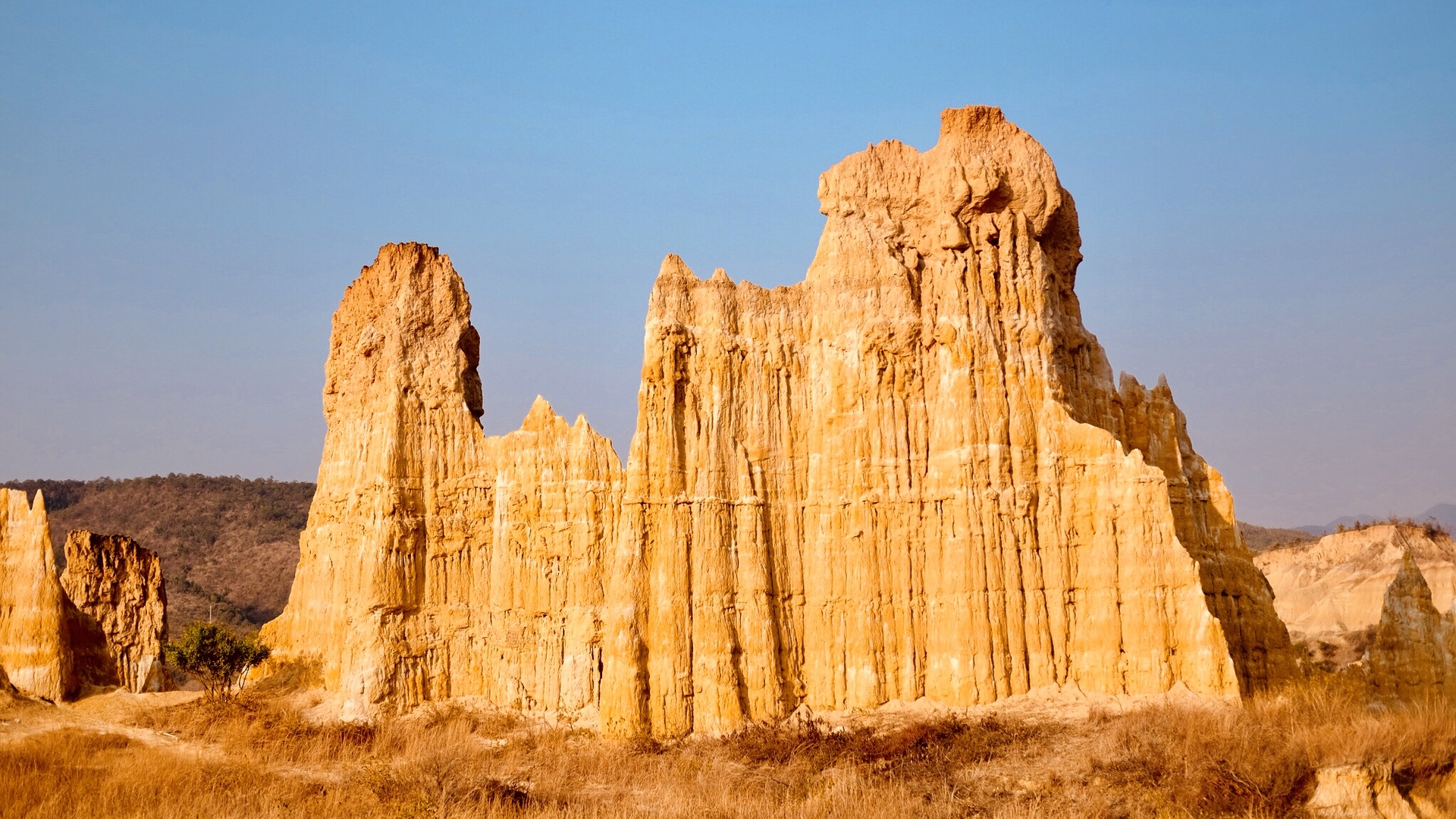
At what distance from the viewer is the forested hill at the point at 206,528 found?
7100 cm

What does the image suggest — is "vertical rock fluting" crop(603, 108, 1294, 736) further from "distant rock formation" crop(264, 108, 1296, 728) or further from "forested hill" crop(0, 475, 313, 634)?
"forested hill" crop(0, 475, 313, 634)

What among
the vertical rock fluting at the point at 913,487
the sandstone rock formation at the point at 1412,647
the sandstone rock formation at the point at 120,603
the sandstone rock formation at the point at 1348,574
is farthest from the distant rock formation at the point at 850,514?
the sandstone rock formation at the point at 1348,574

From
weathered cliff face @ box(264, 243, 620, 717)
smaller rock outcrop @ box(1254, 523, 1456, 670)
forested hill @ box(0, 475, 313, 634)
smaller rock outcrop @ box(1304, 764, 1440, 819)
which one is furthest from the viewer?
forested hill @ box(0, 475, 313, 634)

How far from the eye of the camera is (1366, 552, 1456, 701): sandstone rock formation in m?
29.4

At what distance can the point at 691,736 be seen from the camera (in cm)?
2878

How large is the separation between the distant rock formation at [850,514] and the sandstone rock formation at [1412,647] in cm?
298

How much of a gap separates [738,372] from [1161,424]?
10.1 metres

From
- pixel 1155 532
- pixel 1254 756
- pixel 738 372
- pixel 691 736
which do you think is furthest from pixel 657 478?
pixel 1254 756

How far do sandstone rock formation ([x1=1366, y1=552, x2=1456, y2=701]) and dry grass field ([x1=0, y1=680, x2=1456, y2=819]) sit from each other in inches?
45.2

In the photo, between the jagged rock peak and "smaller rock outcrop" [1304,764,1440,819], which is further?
the jagged rock peak

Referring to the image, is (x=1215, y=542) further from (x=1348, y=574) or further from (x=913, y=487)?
(x=1348, y=574)

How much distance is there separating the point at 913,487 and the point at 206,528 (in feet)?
231

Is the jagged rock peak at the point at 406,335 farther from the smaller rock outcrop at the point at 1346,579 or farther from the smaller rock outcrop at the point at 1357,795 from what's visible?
the smaller rock outcrop at the point at 1346,579

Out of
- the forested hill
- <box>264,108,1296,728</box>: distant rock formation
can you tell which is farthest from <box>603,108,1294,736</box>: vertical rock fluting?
the forested hill
